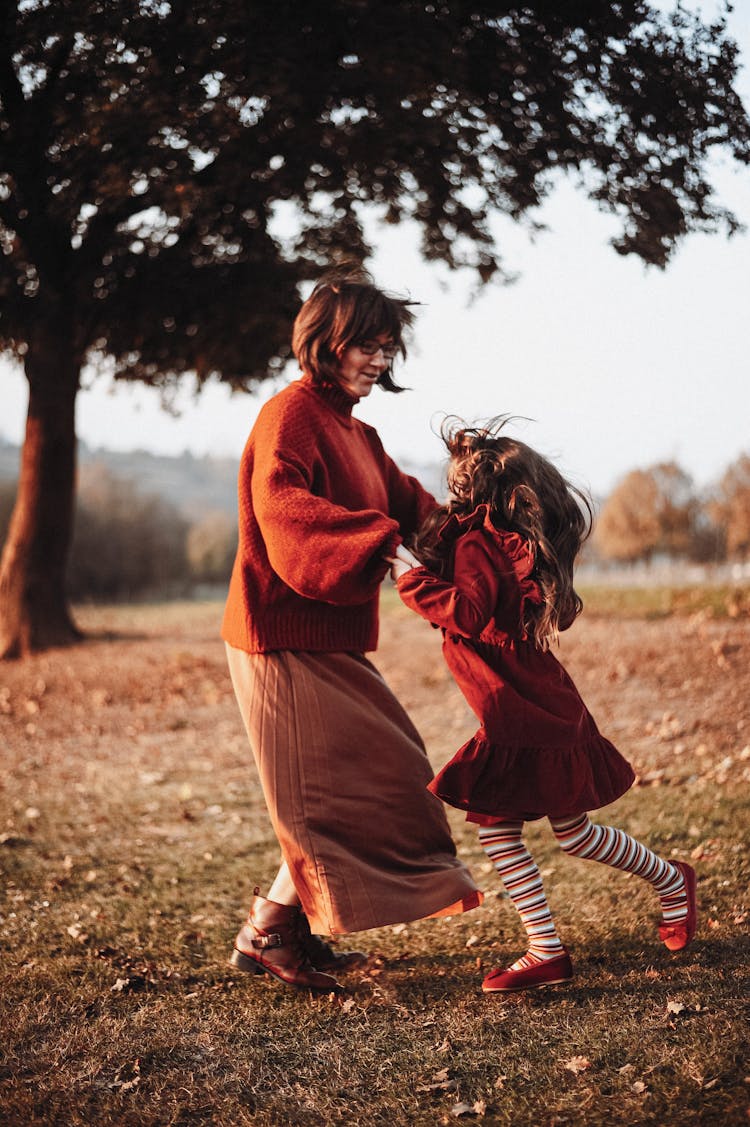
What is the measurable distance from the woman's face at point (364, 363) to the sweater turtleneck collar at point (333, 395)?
24mm

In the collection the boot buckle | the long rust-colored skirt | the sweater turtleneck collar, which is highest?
the sweater turtleneck collar

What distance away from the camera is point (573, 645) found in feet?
33.5

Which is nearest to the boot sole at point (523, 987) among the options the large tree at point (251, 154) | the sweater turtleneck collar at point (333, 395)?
the sweater turtleneck collar at point (333, 395)

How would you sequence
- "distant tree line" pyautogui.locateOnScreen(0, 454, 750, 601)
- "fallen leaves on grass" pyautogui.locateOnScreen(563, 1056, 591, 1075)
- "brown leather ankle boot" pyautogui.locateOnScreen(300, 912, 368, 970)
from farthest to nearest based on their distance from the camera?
"distant tree line" pyautogui.locateOnScreen(0, 454, 750, 601), "brown leather ankle boot" pyautogui.locateOnScreen(300, 912, 368, 970), "fallen leaves on grass" pyautogui.locateOnScreen(563, 1056, 591, 1075)

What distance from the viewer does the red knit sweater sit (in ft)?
9.75

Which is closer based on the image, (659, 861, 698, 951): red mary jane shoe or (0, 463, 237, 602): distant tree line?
(659, 861, 698, 951): red mary jane shoe

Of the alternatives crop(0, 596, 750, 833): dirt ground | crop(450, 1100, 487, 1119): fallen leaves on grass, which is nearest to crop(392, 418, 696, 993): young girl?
crop(450, 1100, 487, 1119): fallen leaves on grass

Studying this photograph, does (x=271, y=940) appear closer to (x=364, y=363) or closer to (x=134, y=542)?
(x=364, y=363)

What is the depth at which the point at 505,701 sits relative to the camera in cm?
301

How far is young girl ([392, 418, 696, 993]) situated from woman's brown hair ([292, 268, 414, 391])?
0.48 meters

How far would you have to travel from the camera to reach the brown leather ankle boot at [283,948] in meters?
3.36

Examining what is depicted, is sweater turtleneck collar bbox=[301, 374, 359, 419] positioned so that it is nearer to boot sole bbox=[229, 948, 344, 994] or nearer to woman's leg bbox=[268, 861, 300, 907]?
woman's leg bbox=[268, 861, 300, 907]

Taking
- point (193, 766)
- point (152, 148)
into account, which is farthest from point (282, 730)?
point (152, 148)

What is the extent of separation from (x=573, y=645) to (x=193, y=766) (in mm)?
4567
